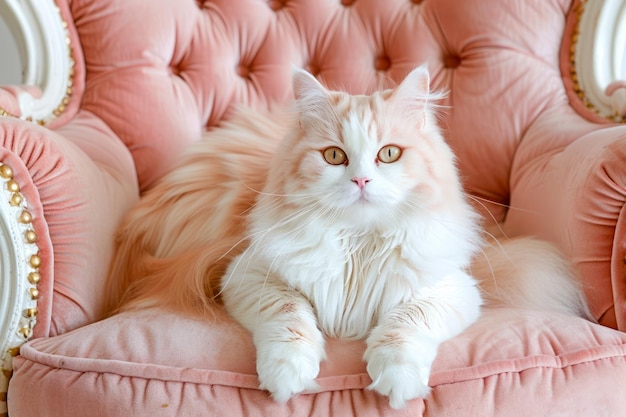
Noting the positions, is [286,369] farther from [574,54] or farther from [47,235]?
[574,54]

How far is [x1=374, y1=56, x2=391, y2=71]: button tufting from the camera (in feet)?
5.55

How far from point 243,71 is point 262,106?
6.0 inches

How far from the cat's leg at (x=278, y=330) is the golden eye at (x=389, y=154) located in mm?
301

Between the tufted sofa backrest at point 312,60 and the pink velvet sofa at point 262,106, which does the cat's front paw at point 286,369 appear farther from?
the tufted sofa backrest at point 312,60

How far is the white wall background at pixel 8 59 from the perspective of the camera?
2.14m

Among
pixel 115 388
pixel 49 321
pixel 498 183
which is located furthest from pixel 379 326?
pixel 498 183

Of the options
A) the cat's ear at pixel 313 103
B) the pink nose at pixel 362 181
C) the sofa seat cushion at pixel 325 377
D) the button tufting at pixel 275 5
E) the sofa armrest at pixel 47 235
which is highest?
the button tufting at pixel 275 5

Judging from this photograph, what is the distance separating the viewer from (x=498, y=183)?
61.1 inches

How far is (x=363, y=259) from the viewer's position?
1.04 m

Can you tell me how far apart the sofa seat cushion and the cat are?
3cm

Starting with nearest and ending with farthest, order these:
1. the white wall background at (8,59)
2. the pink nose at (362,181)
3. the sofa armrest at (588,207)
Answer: the pink nose at (362,181) < the sofa armrest at (588,207) < the white wall background at (8,59)

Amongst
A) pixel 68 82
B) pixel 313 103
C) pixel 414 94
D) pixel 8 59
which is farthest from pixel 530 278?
pixel 8 59

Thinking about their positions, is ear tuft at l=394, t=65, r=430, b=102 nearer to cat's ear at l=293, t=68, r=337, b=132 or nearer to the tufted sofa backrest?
cat's ear at l=293, t=68, r=337, b=132

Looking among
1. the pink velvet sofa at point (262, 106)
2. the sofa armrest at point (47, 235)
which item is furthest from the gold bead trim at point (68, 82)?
the sofa armrest at point (47, 235)
